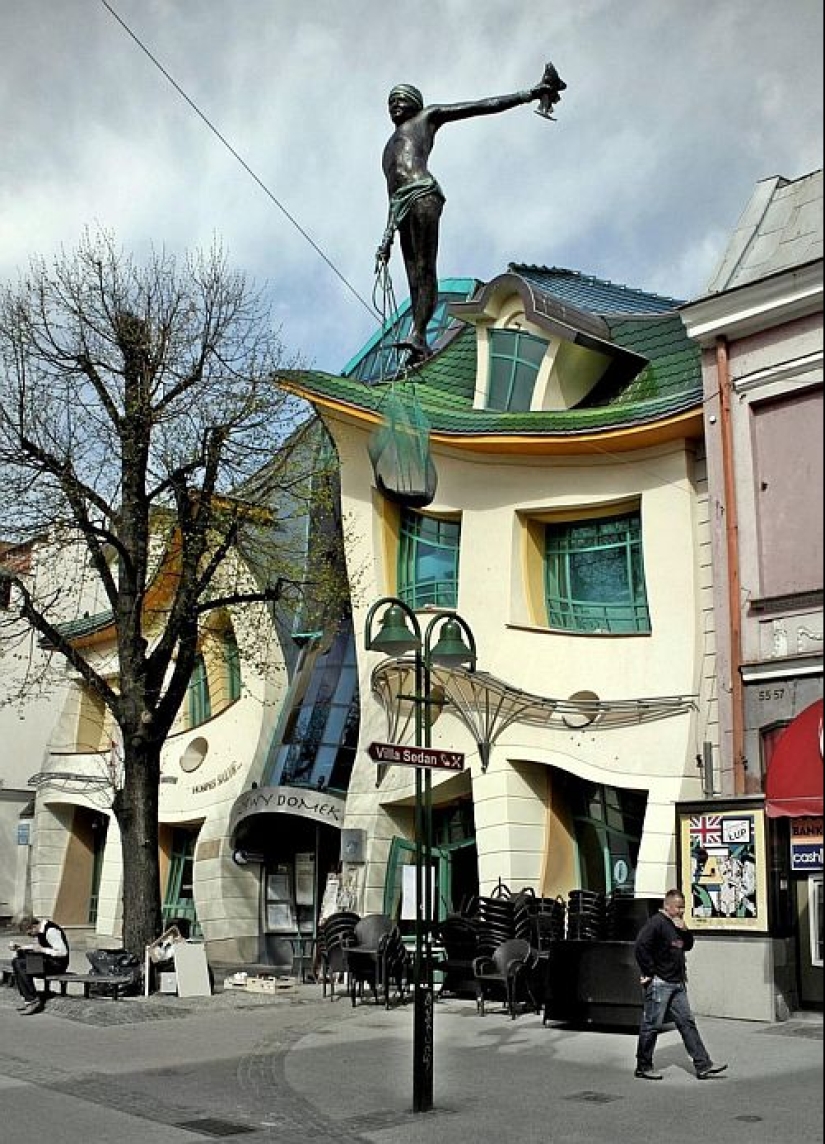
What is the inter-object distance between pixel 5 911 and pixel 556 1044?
29538mm

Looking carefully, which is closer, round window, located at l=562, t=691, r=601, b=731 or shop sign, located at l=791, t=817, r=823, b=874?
shop sign, located at l=791, t=817, r=823, b=874

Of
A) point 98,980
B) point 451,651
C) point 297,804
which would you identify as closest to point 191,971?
point 98,980

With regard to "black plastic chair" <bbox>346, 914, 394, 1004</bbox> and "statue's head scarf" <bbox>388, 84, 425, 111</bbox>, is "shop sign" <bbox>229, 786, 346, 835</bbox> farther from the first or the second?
"statue's head scarf" <bbox>388, 84, 425, 111</bbox>

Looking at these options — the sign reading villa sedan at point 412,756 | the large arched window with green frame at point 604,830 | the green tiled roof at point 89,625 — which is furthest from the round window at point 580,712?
the green tiled roof at point 89,625

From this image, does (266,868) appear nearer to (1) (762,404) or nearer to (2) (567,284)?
(2) (567,284)

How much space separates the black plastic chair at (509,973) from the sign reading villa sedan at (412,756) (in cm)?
549

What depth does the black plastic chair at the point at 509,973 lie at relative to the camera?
15.6 metres

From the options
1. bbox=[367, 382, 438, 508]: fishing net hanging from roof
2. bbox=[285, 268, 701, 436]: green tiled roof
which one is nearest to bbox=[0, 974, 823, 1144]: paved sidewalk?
bbox=[367, 382, 438, 508]: fishing net hanging from roof

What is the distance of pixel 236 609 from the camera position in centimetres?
2345

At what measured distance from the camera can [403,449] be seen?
13.3 m

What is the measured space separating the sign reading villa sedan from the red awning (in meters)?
5.23

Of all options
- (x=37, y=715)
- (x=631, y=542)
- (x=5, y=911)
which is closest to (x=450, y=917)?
(x=631, y=542)

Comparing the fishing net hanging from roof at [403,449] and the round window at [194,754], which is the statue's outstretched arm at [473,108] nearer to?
the fishing net hanging from roof at [403,449]

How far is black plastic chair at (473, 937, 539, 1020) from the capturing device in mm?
15586
